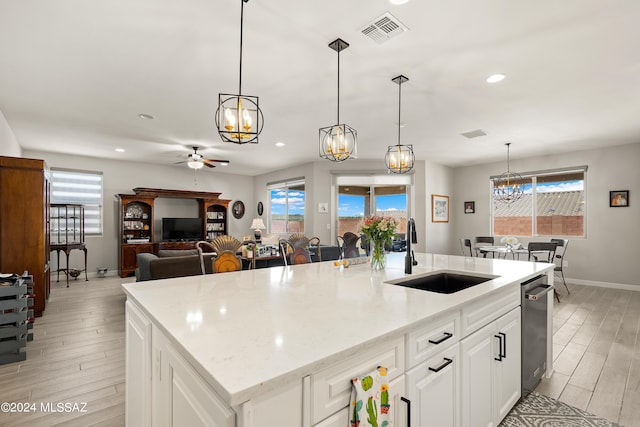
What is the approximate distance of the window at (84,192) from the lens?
6.93m

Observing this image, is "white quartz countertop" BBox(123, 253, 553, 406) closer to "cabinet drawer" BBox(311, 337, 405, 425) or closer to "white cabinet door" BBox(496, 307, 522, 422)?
"cabinet drawer" BBox(311, 337, 405, 425)

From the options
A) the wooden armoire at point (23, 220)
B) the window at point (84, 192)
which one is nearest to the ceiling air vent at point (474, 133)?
the wooden armoire at point (23, 220)

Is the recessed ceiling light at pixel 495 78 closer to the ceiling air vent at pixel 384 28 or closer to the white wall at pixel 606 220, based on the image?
the ceiling air vent at pixel 384 28

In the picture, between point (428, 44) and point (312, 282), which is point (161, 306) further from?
point (428, 44)

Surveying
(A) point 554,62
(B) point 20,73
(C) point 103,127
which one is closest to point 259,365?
(A) point 554,62

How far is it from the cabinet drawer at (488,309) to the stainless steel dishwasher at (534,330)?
180mm

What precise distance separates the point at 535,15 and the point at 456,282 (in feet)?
6.55

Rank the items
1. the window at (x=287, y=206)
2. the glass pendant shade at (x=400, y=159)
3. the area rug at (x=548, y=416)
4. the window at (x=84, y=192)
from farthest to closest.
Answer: the window at (x=287, y=206)
the window at (x=84, y=192)
the glass pendant shade at (x=400, y=159)
the area rug at (x=548, y=416)

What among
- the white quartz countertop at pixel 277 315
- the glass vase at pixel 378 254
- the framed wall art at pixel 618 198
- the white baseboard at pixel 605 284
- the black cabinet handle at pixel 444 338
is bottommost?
the white baseboard at pixel 605 284

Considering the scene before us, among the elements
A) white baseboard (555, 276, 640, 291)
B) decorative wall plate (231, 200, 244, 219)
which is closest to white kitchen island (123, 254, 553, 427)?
white baseboard (555, 276, 640, 291)

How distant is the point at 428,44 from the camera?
8.51ft

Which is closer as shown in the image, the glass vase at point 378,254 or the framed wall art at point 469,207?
the glass vase at point 378,254

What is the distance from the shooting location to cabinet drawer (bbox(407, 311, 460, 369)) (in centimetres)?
125

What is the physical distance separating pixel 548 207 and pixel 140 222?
30.8ft
